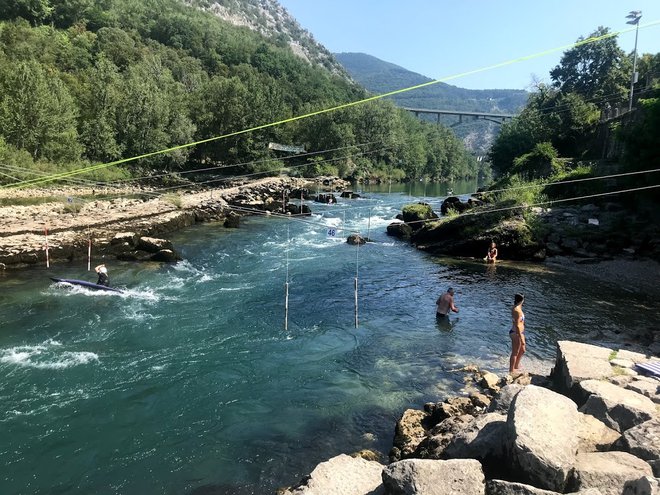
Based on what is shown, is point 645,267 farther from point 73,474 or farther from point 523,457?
point 73,474

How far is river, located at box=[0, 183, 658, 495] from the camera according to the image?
9406 mm

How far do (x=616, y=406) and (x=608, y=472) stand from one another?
252cm

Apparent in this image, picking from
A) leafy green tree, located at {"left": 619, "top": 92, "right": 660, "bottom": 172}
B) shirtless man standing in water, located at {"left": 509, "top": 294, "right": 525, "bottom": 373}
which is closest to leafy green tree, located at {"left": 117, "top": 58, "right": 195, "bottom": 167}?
leafy green tree, located at {"left": 619, "top": 92, "right": 660, "bottom": 172}

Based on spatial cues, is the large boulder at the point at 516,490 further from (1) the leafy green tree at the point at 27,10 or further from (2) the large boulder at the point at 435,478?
(1) the leafy green tree at the point at 27,10

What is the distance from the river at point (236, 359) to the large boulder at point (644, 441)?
4.92 meters

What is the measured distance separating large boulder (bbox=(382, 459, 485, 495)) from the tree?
2312 inches

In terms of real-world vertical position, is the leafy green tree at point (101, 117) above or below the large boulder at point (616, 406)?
above

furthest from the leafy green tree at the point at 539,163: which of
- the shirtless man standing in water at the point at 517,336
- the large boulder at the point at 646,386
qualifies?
the large boulder at the point at 646,386

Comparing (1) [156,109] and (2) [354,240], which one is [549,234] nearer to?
(2) [354,240]

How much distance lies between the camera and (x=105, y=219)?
31359mm

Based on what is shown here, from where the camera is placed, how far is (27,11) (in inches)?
3878

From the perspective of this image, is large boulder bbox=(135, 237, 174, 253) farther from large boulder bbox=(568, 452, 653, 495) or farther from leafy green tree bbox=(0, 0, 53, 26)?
leafy green tree bbox=(0, 0, 53, 26)

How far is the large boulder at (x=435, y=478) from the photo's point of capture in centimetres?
560

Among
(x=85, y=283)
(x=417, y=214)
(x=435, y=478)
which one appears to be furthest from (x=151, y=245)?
(x=435, y=478)
